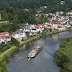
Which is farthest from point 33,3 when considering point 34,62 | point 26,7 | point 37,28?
point 34,62

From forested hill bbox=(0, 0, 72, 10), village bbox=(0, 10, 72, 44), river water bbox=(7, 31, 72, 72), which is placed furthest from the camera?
forested hill bbox=(0, 0, 72, 10)

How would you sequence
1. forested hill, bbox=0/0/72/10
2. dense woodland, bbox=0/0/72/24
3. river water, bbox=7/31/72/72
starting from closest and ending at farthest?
river water, bbox=7/31/72/72 < dense woodland, bbox=0/0/72/24 < forested hill, bbox=0/0/72/10

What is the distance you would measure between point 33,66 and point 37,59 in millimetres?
1179

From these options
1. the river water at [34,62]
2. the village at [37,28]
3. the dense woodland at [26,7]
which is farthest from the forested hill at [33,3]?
the river water at [34,62]

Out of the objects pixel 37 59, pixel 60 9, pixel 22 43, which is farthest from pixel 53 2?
pixel 37 59

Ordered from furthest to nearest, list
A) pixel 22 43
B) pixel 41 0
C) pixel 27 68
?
pixel 41 0
pixel 22 43
pixel 27 68

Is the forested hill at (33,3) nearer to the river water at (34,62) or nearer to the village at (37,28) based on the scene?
the village at (37,28)

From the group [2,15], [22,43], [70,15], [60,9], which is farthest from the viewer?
[60,9]

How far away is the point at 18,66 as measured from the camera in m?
11.2

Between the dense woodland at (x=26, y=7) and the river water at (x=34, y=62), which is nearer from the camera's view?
the river water at (x=34, y=62)

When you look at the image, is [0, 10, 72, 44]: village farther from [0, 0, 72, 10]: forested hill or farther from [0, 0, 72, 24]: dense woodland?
[0, 0, 72, 10]: forested hill

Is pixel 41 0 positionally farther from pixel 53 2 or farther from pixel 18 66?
pixel 18 66

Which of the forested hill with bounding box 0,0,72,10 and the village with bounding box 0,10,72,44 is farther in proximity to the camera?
the forested hill with bounding box 0,0,72,10

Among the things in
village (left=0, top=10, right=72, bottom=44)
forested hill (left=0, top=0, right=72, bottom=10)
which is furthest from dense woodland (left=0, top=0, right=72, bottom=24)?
village (left=0, top=10, right=72, bottom=44)
